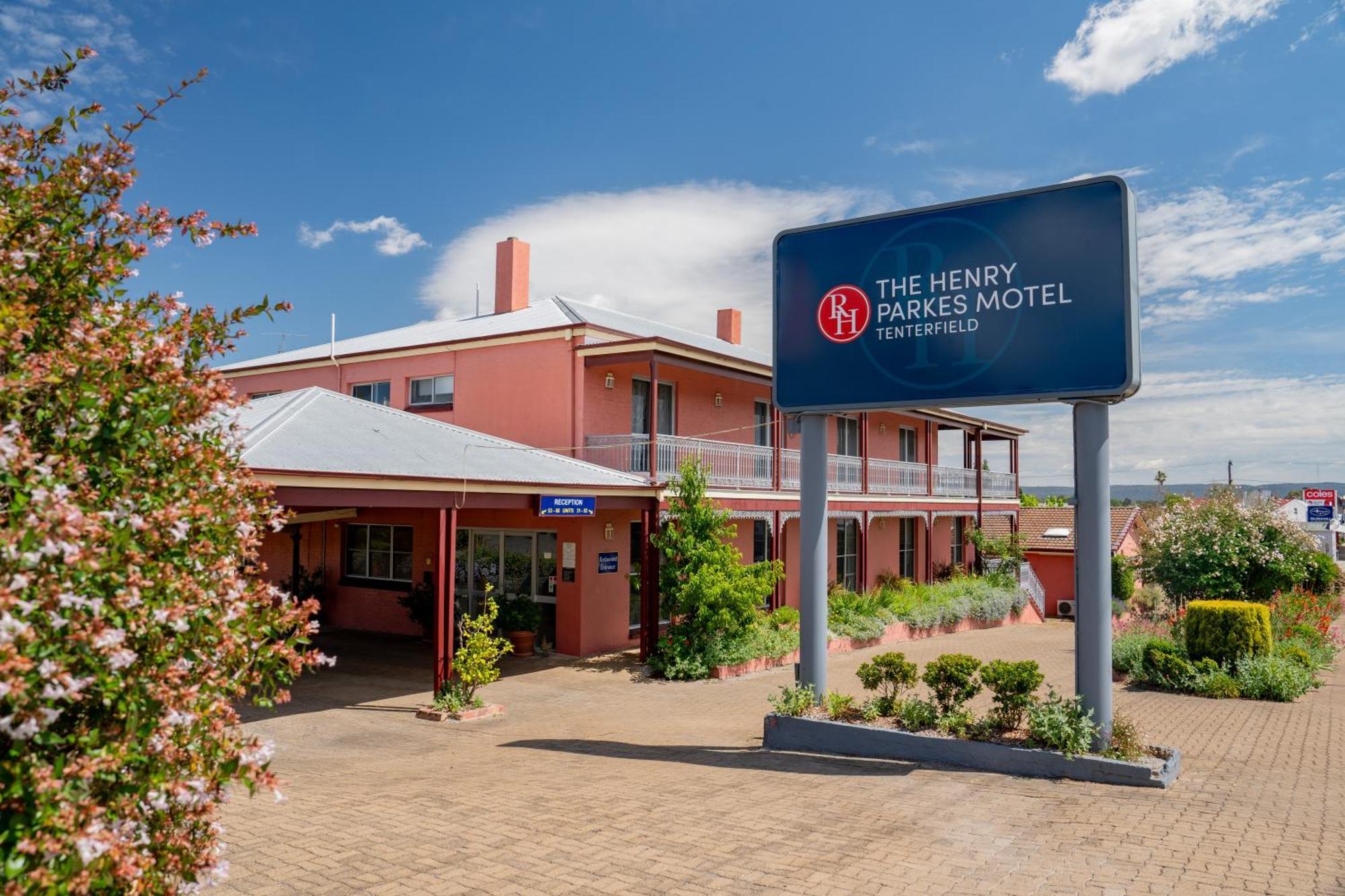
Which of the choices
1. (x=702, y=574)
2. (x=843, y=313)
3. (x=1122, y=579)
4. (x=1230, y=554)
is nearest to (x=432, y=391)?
(x=702, y=574)

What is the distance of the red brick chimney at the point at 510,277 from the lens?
78.5 feet

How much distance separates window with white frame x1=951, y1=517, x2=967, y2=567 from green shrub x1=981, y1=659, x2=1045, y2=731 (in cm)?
2330

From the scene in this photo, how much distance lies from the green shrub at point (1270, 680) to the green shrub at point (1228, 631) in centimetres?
30

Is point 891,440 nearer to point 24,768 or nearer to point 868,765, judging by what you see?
point 868,765

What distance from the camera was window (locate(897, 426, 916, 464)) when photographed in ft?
99.5

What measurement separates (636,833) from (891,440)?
24281mm

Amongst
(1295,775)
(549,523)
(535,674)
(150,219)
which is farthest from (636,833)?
(549,523)

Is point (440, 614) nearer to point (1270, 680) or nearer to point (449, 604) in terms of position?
point (449, 604)

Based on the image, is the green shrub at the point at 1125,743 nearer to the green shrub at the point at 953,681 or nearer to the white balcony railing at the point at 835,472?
the green shrub at the point at 953,681

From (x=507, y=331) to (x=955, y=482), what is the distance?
52.0 feet

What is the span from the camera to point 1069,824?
6.93 metres

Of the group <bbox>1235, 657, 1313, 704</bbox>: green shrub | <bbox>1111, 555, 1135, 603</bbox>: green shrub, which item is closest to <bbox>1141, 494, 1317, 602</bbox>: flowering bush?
<bbox>1111, 555, 1135, 603</bbox>: green shrub

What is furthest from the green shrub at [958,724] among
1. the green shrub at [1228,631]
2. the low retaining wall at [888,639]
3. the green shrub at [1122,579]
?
the green shrub at [1122,579]

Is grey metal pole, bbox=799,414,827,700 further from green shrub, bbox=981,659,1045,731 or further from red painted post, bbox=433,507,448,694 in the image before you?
red painted post, bbox=433,507,448,694
